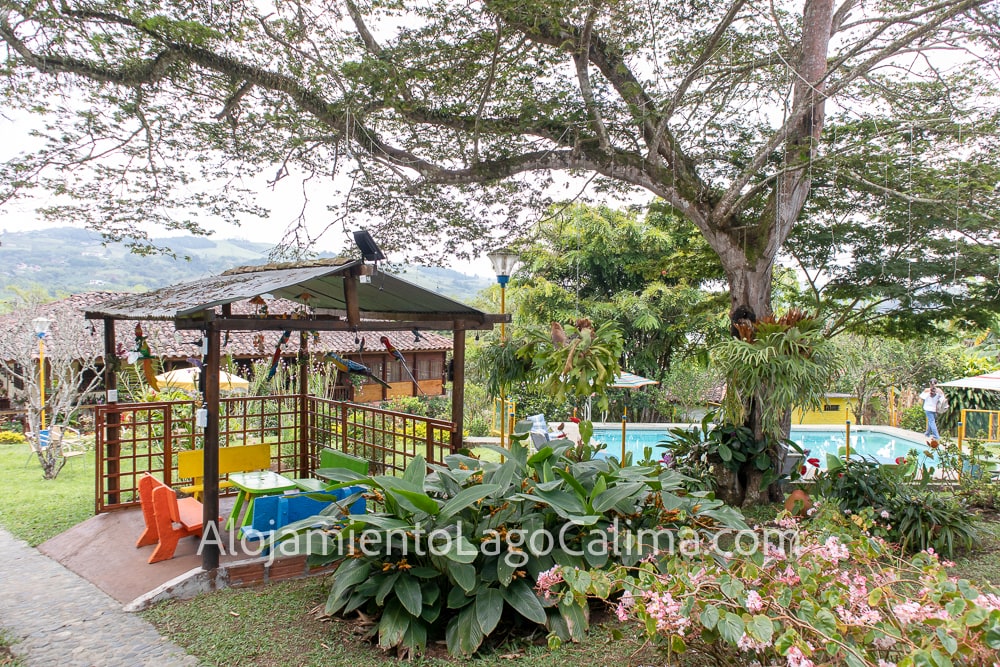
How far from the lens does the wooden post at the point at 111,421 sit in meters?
5.28

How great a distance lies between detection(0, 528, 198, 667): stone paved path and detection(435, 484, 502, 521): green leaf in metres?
1.43

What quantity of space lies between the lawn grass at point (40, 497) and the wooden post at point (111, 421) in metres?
0.57

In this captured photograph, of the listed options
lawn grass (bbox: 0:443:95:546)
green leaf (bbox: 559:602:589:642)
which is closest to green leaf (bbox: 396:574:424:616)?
green leaf (bbox: 559:602:589:642)

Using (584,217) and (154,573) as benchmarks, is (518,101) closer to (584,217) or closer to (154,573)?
(154,573)

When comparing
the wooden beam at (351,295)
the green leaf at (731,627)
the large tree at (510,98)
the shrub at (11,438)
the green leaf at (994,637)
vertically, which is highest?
the large tree at (510,98)

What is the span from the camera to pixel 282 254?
6.90 m

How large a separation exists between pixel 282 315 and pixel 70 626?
2289 millimetres

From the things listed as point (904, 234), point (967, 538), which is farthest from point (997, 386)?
point (967, 538)

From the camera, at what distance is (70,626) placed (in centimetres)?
362

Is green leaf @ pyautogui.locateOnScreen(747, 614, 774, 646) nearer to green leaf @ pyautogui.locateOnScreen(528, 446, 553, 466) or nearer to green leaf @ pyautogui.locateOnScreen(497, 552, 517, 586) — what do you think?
green leaf @ pyautogui.locateOnScreen(497, 552, 517, 586)

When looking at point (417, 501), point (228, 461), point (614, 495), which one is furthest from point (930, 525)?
point (228, 461)

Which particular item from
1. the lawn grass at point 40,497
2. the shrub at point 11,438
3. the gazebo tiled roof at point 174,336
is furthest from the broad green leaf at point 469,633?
the shrub at point 11,438

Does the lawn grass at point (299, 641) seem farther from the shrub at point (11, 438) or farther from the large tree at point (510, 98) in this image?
the shrub at point (11, 438)

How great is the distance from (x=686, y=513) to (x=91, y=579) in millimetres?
4120
